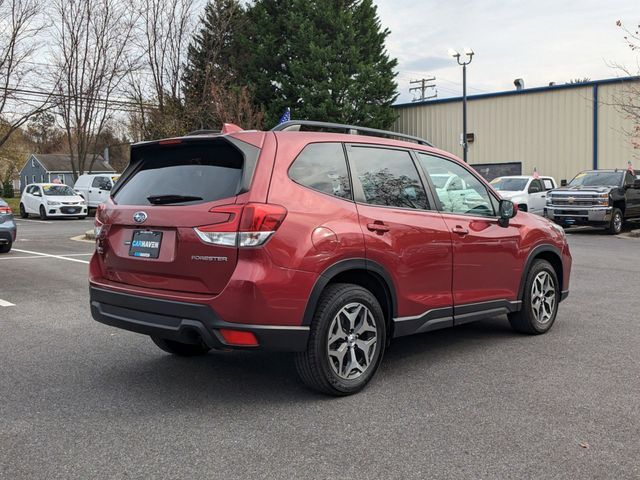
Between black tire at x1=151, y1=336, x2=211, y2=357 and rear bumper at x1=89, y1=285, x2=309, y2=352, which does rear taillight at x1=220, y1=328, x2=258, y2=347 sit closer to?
rear bumper at x1=89, y1=285, x2=309, y2=352

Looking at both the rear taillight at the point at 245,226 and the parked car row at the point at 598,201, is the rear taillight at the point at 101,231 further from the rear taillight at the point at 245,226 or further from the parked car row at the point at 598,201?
the parked car row at the point at 598,201

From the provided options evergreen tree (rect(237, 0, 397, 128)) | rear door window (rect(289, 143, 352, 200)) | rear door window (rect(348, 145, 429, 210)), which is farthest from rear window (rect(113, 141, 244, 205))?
evergreen tree (rect(237, 0, 397, 128))

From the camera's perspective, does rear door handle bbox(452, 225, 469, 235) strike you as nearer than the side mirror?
Yes

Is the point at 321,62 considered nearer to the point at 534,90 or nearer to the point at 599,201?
the point at 534,90

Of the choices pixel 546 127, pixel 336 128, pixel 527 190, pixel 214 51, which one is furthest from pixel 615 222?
pixel 214 51

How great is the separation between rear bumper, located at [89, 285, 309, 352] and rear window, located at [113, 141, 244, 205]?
677 mm

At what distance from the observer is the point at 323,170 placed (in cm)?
452

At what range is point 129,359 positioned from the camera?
5457mm

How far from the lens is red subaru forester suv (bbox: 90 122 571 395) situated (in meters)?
4.01

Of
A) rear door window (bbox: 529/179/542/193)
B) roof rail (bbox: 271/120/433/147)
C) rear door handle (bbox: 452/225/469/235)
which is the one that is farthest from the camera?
rear door window (bbox: 529/179/542/193)

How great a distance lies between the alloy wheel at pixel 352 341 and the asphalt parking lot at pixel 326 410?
0.71 ft

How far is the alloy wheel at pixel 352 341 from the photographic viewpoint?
4363 millimetres

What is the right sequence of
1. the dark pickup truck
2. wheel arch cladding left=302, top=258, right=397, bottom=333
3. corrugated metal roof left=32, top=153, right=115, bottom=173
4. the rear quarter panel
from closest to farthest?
the rear quarter panel → wheel arch cladding left=302, top=258, right=397, bottom=333 → the dark pickup truck → corrugated metal roof left=32, top=153, right=115, bottom=173

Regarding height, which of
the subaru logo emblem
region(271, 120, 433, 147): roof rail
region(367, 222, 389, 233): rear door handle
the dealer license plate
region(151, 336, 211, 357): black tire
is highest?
region(271, 120, 433, 147): roof rail
